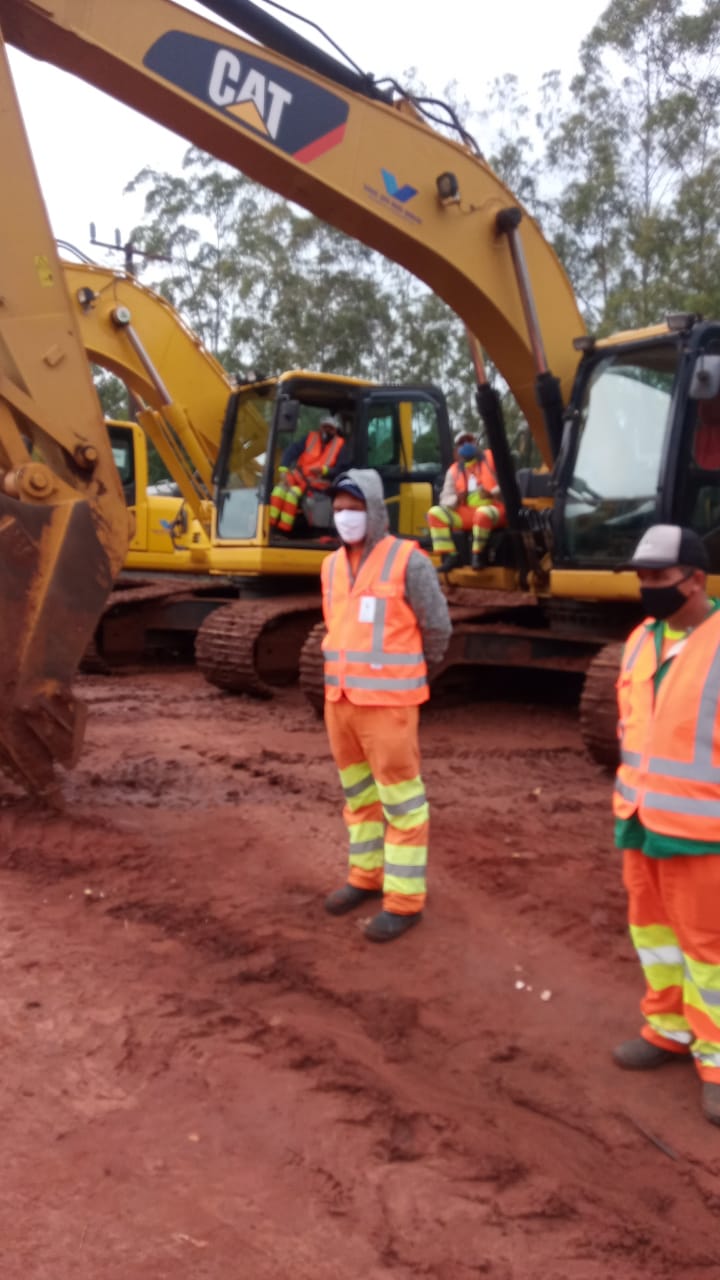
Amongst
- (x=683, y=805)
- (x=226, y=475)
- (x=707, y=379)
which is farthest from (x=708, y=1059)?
(x=226, y=475)

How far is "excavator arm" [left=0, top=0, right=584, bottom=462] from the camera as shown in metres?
6.45

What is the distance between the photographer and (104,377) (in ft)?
125

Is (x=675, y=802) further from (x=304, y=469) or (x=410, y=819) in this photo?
(x=304, y=469)

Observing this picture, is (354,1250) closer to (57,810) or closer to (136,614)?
(57,810)

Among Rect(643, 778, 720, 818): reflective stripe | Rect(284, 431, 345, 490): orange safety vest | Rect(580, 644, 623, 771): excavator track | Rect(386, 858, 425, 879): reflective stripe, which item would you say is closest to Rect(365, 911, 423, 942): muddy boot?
Rect(386, 858, 425, 879): reflective stripe

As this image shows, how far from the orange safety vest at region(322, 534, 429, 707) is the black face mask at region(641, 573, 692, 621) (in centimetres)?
139

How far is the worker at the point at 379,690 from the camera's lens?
4633 mm

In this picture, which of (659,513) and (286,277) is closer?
(659,513)

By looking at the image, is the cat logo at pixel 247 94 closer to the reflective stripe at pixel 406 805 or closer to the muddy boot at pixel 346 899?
the reflective stripe at pixel 406 805

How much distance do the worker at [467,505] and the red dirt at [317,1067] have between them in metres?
3.60

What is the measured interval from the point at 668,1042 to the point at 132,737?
18.7ft

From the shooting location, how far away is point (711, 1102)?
3299mm

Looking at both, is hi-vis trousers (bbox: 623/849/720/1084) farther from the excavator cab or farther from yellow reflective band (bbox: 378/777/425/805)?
the excavator cab

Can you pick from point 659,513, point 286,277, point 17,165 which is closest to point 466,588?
point 659,513
